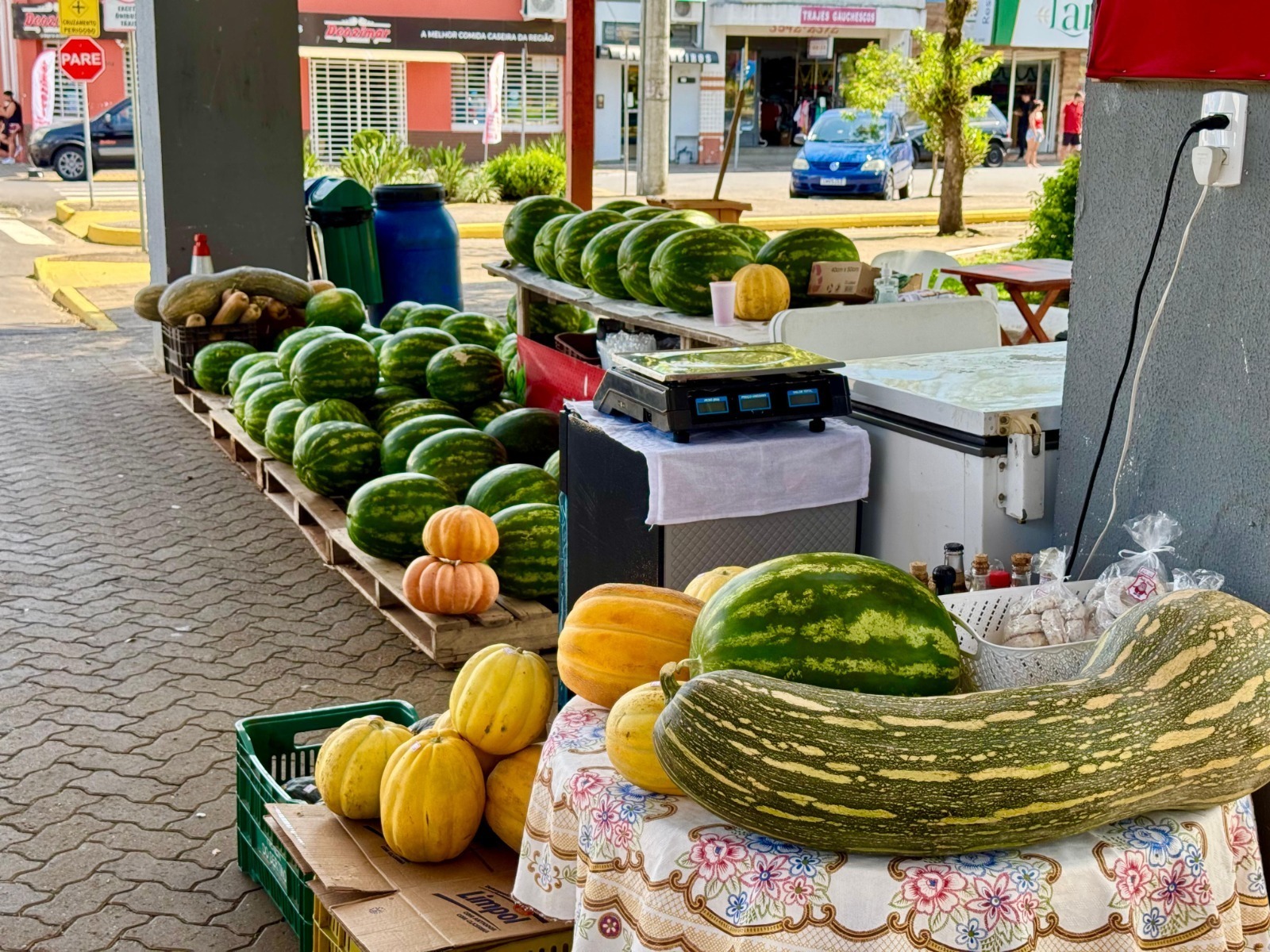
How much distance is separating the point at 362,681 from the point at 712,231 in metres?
2.28

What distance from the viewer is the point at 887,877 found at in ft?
7.09

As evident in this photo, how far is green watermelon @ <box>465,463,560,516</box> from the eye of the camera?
577cm

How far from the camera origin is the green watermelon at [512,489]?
18.9 feet

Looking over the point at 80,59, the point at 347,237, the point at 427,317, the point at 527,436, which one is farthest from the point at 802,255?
the point at 80,59

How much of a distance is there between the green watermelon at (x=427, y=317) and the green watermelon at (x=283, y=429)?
1.08m

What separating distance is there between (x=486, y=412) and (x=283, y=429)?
1.12m

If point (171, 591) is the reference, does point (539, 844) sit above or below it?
above

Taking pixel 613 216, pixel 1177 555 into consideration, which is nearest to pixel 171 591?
pixel 613 216

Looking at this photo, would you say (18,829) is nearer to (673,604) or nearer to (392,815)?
(392,815)

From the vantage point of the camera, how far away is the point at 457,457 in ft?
20.5

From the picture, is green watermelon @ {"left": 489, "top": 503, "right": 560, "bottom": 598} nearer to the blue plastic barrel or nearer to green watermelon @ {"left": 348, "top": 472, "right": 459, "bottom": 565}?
green watermelon @ {"left": 348, "top": 472, "right": 459, "bottom": 565}

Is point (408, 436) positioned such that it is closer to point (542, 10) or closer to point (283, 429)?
point (283, 429)

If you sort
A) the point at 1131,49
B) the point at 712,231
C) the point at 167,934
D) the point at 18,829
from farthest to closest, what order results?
the point at 712,231 < the point at 18,829 < the point at 167,934 < the point at 1131,49

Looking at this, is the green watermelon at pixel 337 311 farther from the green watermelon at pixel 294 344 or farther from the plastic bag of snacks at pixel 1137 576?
the plastic bag of snacks at pixel 1137 576
